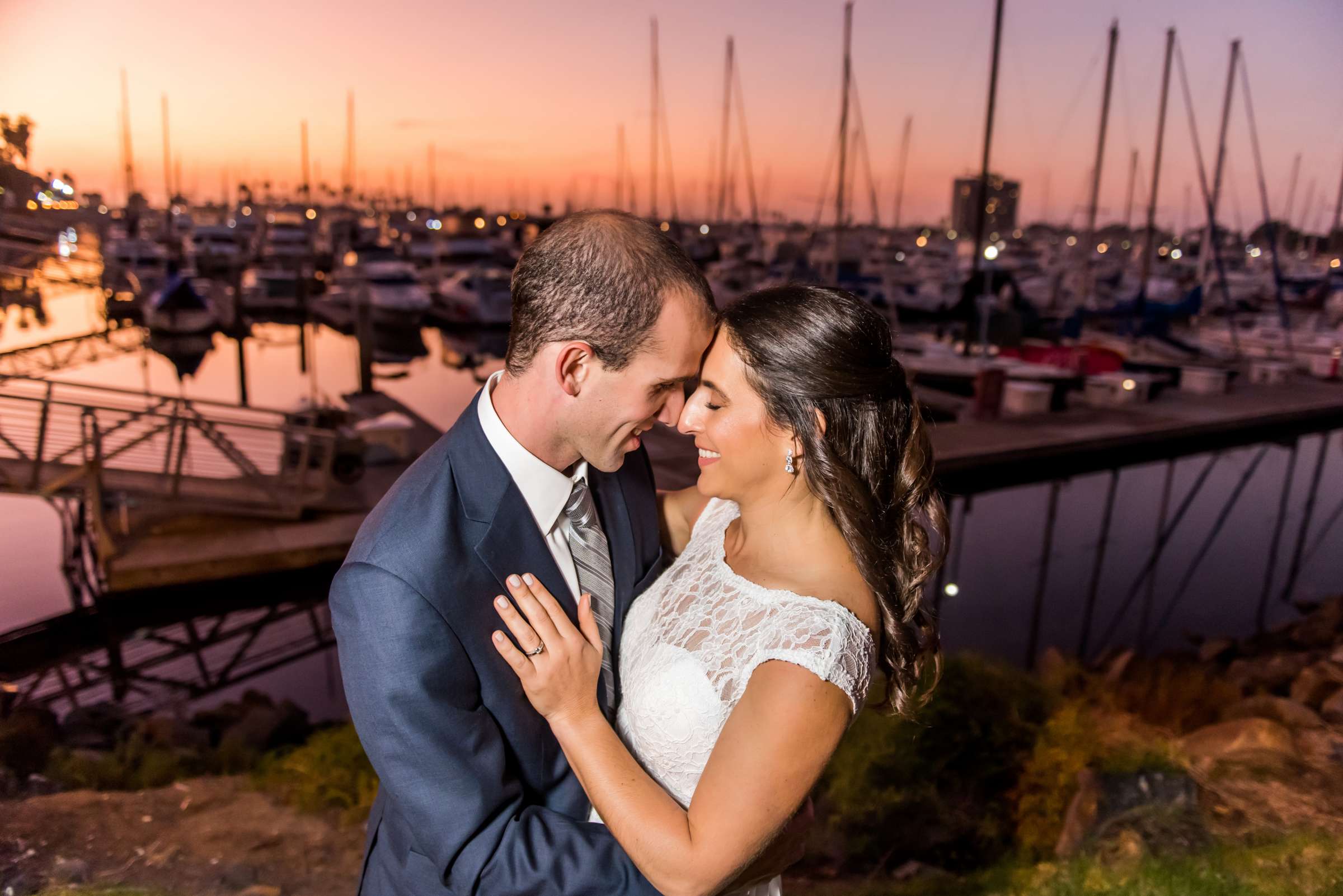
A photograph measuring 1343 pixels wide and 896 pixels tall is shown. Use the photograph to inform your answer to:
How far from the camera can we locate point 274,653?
25.1 feet

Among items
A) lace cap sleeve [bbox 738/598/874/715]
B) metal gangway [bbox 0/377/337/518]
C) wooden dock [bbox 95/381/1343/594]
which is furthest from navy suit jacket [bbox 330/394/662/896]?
metal gangway [bbox 0/377/337/518]

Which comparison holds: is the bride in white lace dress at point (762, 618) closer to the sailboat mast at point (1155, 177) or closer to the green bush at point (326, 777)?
the green bush at point (326, 777)

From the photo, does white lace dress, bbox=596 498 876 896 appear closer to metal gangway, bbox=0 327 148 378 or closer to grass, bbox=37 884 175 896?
grass, bbox=37 884 175 896

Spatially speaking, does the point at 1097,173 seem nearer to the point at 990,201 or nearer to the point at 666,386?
the point at 990,201

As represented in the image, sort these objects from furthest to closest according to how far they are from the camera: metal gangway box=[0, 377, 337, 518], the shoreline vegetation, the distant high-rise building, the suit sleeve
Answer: the distant high-rise building → metal gangway box=[0, 377, 337, 518] → the shoreline vegetation → the suit sleeve

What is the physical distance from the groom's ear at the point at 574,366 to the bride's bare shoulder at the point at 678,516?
2.54 ft

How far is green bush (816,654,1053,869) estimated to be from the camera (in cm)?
458

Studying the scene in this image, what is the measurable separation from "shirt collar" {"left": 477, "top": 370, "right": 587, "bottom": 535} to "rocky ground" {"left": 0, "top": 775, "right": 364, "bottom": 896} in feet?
10.3

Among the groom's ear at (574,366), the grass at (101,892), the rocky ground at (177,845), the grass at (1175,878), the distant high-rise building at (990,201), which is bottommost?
the rocky ground at (177,845)

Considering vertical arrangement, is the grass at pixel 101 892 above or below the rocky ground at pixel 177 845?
above

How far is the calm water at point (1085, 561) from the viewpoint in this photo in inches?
333

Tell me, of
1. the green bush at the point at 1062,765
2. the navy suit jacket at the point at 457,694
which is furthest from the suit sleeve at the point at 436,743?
the green bush at the point at 1062,765

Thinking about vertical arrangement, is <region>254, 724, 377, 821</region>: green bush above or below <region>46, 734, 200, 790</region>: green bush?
above

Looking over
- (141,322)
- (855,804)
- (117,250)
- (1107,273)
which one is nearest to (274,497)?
(855,804)
